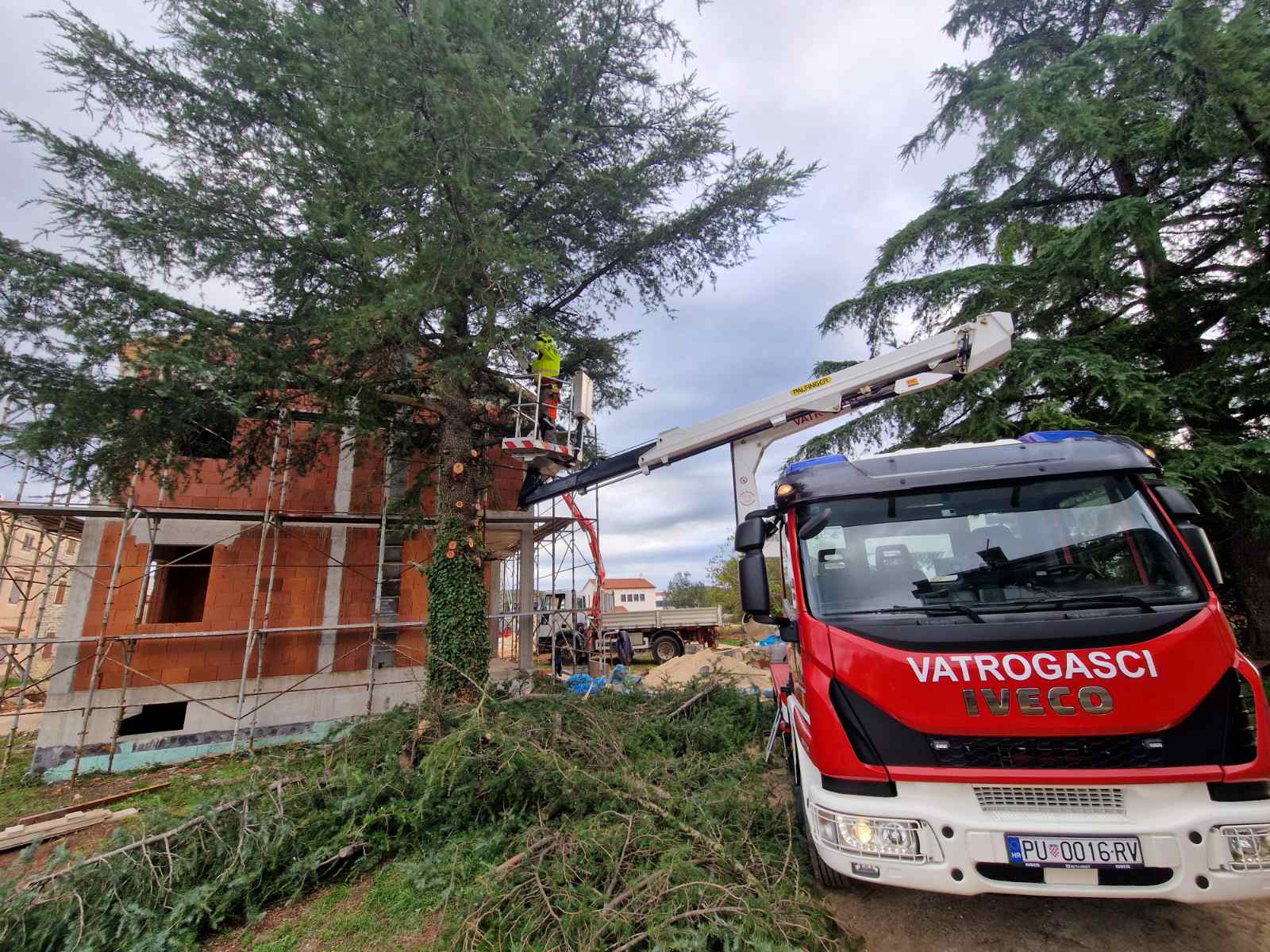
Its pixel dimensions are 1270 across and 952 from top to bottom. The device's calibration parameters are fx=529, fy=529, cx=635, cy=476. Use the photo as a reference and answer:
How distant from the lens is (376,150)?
5570mm

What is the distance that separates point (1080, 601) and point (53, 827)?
8.79 meters

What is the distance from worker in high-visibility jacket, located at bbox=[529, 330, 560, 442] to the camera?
8.15 m

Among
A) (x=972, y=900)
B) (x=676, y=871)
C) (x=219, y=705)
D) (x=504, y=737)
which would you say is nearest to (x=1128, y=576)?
(x=972, y=900)

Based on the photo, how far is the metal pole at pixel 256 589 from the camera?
785 centimetres

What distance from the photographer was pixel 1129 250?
747 cm

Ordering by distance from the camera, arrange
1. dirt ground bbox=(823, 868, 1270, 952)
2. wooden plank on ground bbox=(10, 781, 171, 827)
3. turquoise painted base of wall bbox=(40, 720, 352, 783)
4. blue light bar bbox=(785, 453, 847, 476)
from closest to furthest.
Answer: dirt ground bbox=(823, 868, 1270, 952)
blue light bar bbox=(785, 453, 847, 476)
wooden plank on ground bbox=(10, 781, 171, 827)
turquoise painted base of wall bbox=(40, 720, 352, 783)

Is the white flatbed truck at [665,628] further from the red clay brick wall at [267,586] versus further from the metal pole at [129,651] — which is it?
the metal pole at [129,651]

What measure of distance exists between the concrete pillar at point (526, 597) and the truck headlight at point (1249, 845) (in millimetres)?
9488

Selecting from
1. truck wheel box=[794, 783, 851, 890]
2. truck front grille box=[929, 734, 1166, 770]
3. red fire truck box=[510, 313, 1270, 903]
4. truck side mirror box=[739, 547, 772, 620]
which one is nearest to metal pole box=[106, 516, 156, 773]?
truck side mirror box=[739, 547, 772, 620]

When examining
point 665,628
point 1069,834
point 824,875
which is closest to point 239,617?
point 824,875

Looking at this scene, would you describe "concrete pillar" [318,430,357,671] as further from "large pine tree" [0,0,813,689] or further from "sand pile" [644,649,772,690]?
"sand pile" [644,649,772,690]

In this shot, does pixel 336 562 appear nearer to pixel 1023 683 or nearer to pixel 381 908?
pixel 381 908

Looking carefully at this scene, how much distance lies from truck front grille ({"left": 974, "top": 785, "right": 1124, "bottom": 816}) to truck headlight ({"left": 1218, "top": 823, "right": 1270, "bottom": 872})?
0.38m

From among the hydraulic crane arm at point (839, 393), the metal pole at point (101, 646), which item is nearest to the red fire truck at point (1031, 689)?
the hydraulic crane arm at point (839, 393)
